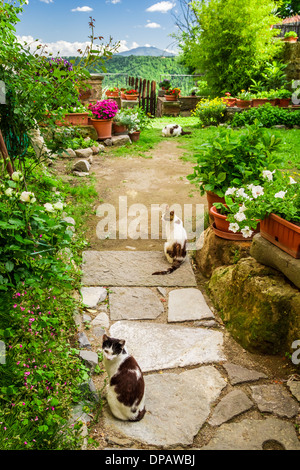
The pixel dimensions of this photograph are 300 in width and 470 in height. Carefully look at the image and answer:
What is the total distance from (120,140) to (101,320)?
6.71 meters

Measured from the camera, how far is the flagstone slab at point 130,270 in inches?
153

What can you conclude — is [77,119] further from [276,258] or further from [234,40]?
[234,40]

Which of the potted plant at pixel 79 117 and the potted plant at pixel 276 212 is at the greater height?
the potted plant at pixel 79 117

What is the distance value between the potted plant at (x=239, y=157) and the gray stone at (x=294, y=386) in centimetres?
194

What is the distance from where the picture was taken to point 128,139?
9.38 metres

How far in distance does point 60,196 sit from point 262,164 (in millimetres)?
2750

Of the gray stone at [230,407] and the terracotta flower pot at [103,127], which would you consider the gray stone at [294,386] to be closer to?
the gray stone at [230,407]

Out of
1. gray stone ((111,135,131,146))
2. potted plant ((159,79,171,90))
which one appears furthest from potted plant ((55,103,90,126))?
potted plant ((159,79,171,90))

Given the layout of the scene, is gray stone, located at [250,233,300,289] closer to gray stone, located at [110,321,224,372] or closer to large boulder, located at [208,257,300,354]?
large boulder, located at [208,257,300,354]

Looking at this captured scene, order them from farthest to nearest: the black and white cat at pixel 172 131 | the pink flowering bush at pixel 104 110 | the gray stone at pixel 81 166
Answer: the black and white cat at pixel 172 131
the pink flowering bush at pixel 104 110
the gray stone at pixel 81 166

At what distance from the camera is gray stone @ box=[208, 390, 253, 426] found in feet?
7.73

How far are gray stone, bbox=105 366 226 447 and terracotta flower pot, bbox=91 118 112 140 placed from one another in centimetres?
727

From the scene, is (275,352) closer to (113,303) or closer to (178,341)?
(178,341)

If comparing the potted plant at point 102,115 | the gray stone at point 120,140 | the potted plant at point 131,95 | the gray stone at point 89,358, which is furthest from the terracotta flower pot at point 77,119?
the gray stone at point 89,358
